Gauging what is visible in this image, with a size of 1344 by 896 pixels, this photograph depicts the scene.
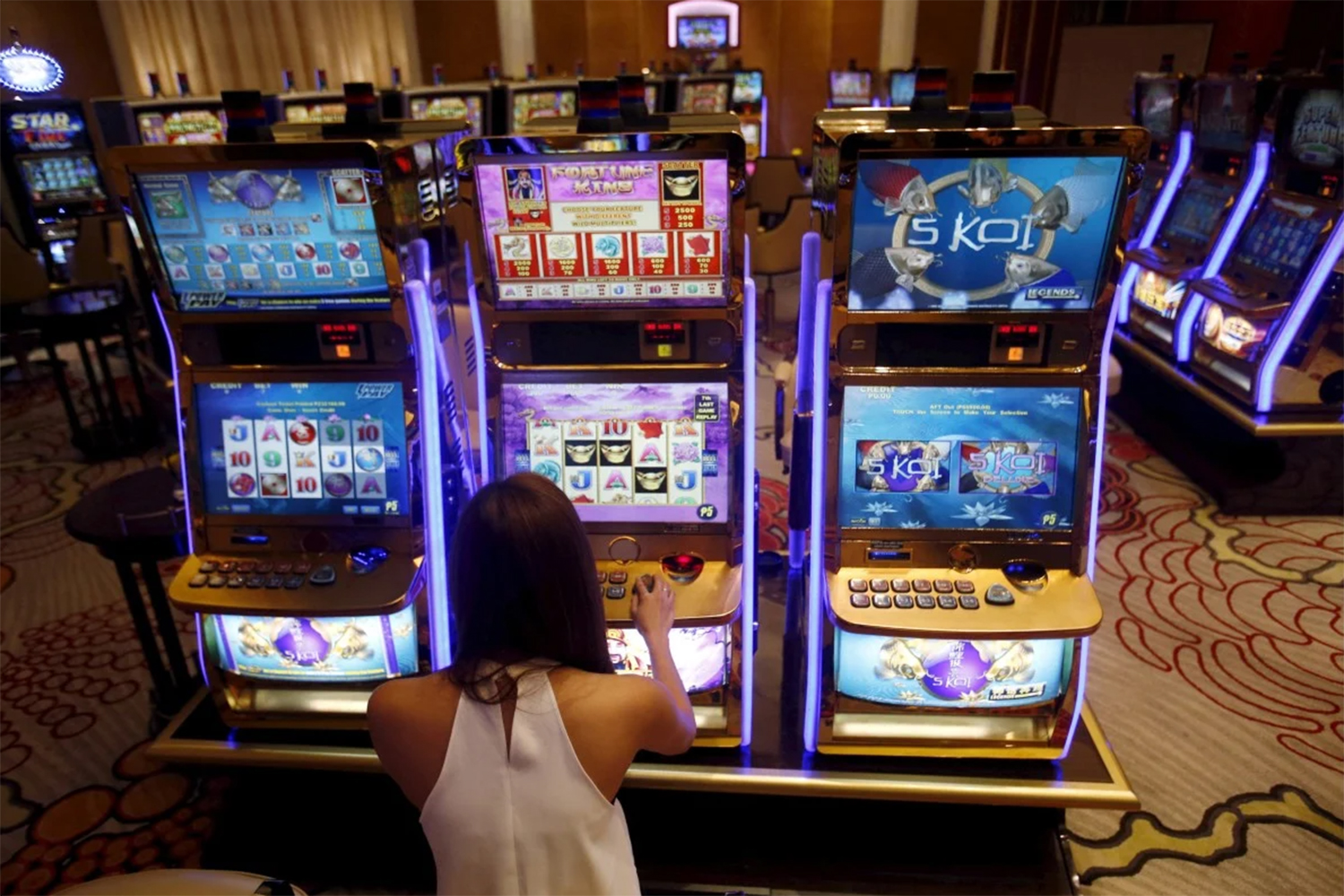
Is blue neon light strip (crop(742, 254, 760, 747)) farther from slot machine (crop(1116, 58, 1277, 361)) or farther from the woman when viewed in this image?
slot machine (crop(1116, 58, 1277, 361))

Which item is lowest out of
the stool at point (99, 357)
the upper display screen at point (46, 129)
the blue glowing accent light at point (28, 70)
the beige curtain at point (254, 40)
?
the stool at point (99, 357)

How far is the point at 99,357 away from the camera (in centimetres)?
564

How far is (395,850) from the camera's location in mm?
2695

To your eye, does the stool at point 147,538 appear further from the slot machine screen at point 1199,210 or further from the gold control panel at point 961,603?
the slot machine screen at point 1199,210

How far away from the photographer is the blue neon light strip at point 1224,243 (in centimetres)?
475

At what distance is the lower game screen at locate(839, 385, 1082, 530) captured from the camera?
7.54ft

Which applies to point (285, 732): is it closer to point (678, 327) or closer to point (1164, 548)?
point (678, 327)

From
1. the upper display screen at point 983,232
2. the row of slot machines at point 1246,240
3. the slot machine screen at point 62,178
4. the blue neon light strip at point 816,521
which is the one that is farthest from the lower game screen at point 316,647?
the slot machine screen at point 62,178

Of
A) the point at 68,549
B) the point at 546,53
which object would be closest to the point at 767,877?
the point at 68,549

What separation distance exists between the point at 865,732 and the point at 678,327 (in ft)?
4.04

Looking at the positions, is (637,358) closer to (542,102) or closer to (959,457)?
(959,457)

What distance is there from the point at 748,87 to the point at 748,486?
9.60m

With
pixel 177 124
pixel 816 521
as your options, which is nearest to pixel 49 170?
pixel 177 124

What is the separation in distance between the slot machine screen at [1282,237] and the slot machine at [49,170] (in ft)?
30.2
